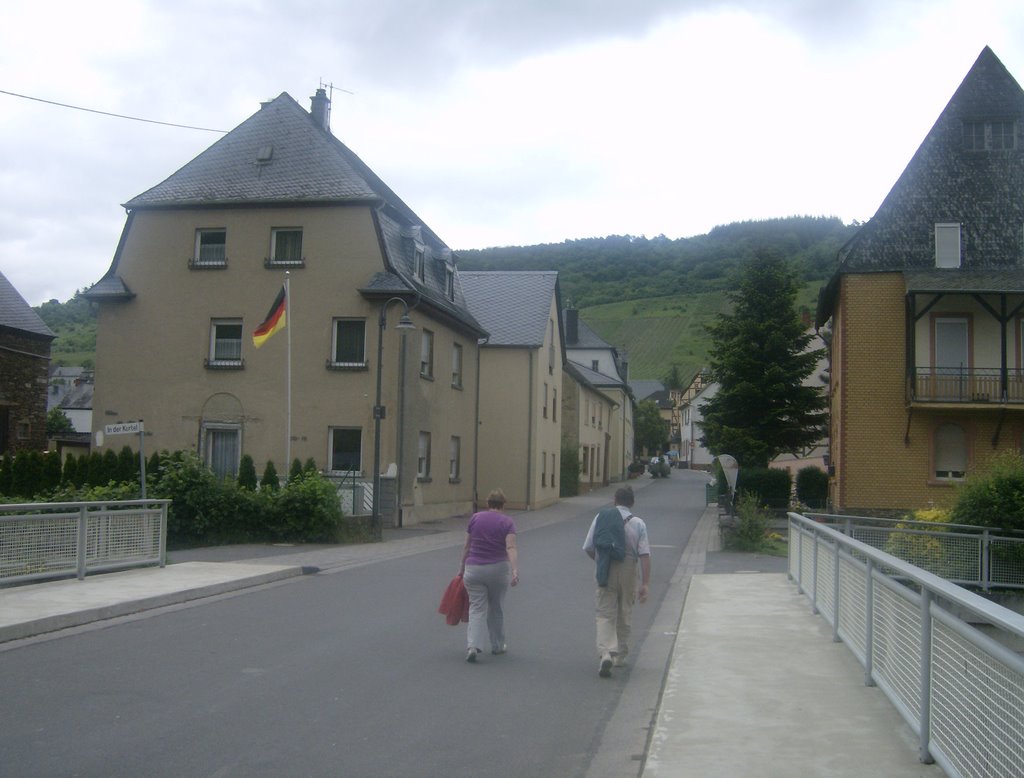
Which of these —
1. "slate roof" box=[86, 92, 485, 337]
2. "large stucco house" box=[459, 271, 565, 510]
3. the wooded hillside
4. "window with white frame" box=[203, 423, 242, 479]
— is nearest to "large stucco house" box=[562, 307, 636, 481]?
"large stucco house" box=[459, 271, 565, 510]

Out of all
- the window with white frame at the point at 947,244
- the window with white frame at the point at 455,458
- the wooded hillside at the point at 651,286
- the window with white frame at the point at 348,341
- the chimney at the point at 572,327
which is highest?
the wooded hillside at the point at 651,286

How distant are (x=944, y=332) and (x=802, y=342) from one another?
963 cm

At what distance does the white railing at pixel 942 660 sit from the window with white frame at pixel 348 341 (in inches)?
761

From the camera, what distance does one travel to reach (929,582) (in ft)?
18.6

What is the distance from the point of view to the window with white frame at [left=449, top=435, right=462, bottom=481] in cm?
3233

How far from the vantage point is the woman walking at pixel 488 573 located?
9.38 meters

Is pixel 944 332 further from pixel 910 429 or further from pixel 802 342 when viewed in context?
pixel 802 342

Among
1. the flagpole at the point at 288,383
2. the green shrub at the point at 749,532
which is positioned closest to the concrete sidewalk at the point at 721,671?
the green shrub at the point at 749,532

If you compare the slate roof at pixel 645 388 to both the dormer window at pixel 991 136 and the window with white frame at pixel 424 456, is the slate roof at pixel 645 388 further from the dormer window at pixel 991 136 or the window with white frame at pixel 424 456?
the window with white frame at pixel 424 456

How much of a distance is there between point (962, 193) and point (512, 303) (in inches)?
661

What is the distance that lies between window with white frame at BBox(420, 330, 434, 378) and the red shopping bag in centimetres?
1963

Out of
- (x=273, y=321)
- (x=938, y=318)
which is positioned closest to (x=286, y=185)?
(x=273, y=321)

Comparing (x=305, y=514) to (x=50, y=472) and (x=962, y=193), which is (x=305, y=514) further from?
(x=962, y=193)

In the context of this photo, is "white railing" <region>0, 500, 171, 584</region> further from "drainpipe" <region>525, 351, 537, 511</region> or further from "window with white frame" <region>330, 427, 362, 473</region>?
"drainpipe" <region>525, 351, 537, 511</region>
